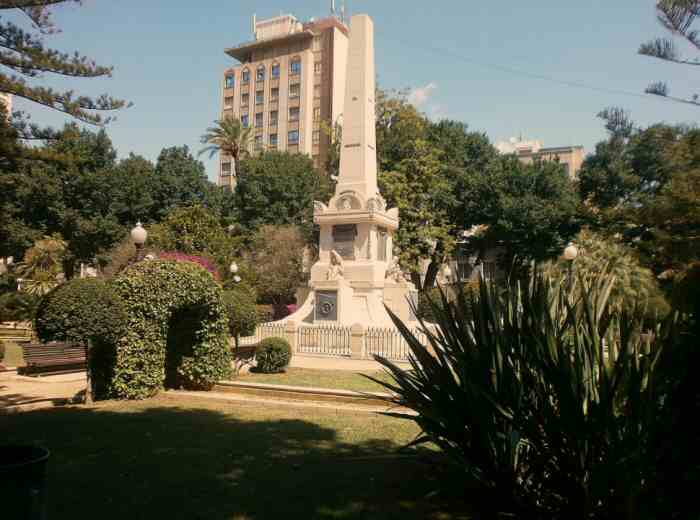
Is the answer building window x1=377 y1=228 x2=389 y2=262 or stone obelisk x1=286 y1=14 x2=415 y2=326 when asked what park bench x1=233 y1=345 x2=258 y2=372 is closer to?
stone obelisk x1=286 y1=14 x2=415 y2=326

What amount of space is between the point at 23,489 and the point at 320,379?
34.8 ft

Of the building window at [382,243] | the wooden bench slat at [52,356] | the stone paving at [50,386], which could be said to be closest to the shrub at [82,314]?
the stone paving at [50,386]

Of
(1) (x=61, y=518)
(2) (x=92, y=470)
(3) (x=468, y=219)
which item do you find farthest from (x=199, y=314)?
(3) (x=468, y=219)

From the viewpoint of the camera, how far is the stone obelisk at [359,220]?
24875mm

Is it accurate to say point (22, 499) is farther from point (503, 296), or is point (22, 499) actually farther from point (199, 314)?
point (199, 314)

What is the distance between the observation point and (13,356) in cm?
1984

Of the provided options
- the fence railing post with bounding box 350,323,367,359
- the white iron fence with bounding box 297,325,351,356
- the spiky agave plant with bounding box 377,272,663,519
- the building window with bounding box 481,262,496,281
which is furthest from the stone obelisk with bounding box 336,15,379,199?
the spiky agave plant with bounding box 377,272,663,519

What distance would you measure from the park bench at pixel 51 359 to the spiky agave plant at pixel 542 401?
41.4 ft

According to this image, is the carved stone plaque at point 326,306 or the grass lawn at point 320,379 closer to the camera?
the grass lawn at point 320,379

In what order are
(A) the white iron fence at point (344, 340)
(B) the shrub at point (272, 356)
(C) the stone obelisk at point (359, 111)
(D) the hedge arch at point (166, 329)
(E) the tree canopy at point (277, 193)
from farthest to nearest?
(E) the tree canopy at point (277, 193) → (C) the stone obelisk at point (359, 111) → (A) the white iron fence at point (344, 340) → (B) the shrub at point (272, 356) → (D) the hedge arch at point (166, 329)

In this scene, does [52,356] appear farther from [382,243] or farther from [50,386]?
[382,243]

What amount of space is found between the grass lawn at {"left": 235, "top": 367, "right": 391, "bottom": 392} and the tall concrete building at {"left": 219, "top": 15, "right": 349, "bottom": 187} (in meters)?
54.6

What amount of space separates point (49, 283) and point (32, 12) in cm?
2556

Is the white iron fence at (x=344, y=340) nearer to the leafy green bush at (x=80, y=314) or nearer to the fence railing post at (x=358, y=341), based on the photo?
the fence railing post at (x=358, y=341)
